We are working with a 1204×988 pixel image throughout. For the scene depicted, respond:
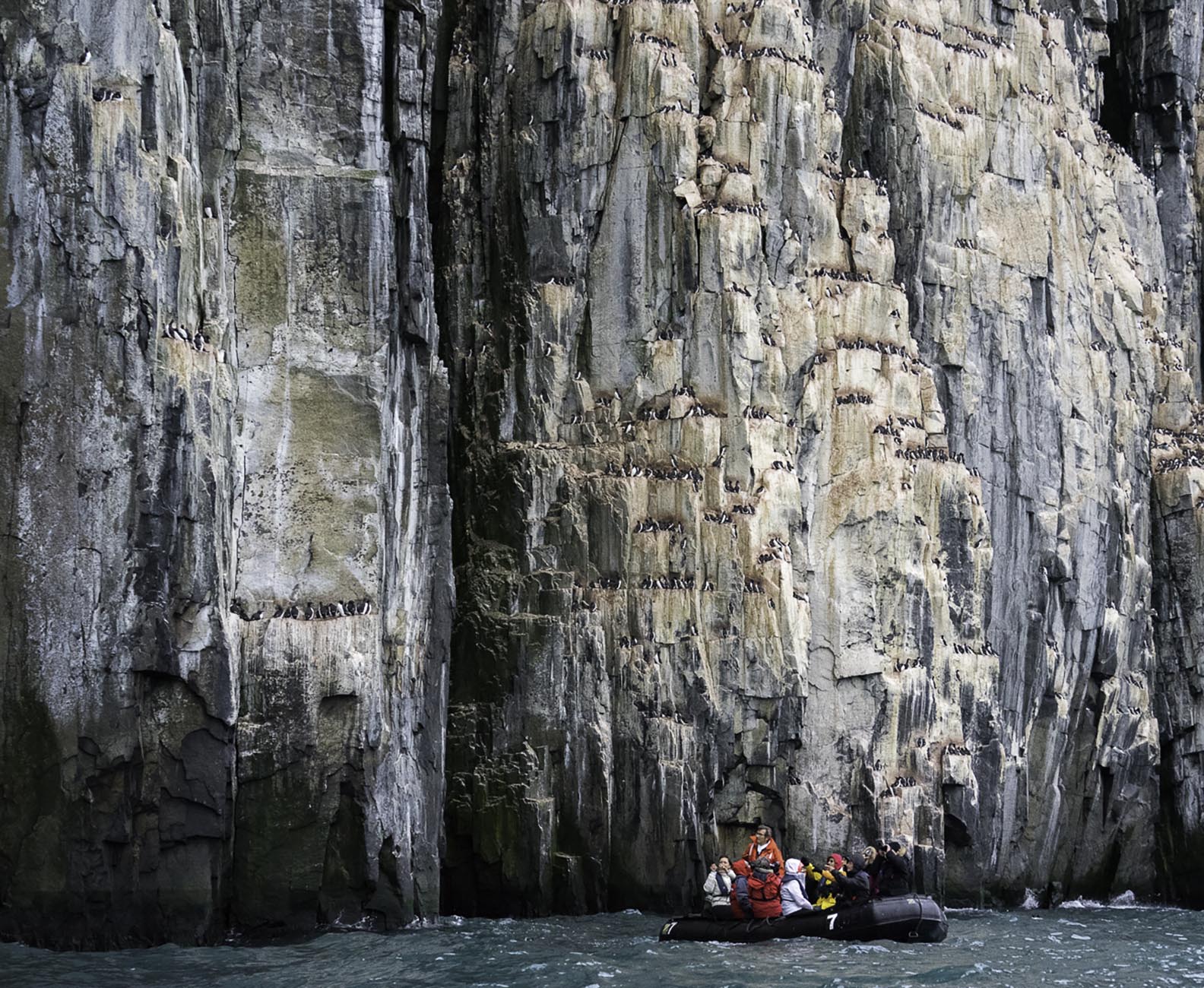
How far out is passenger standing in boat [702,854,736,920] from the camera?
29.6m

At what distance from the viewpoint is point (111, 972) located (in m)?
24.8

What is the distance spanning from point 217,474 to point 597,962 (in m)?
9.41

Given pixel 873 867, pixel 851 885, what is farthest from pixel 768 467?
pixel 851 885

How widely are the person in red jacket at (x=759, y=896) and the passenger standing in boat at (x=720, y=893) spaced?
4.9 inches

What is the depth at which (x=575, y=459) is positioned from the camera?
36094mm

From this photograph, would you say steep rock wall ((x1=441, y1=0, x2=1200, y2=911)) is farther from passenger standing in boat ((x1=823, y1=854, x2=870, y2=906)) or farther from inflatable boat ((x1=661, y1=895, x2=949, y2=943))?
inflatable boat ((x1=661, y1=895, x2=949, y2=943))

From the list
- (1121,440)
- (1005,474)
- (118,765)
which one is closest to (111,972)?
(118,765)

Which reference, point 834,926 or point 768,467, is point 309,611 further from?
point 768,467

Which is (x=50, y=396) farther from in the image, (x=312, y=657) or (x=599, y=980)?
(x=599, y=980)

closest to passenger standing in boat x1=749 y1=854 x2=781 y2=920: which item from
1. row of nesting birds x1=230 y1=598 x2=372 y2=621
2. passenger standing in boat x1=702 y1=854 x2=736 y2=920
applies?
passenger standing in boat x1=702 y1=854 x2=736 y2=920

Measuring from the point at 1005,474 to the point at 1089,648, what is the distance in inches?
187

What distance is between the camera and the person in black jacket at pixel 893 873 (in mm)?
30797

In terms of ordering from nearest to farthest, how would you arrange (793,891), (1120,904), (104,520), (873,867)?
(104,520) < (793,891) < (873,867) < (1120,904)

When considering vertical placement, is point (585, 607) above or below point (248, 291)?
below
